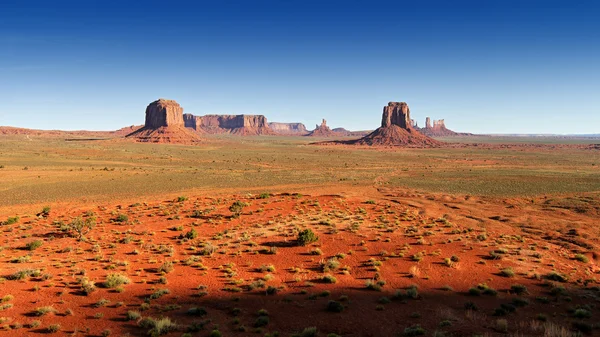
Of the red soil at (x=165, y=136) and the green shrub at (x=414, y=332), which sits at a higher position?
the red soil at (x=165, y=136)

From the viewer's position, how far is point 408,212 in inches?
1213

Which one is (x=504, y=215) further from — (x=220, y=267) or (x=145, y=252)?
(x=145, y=252)

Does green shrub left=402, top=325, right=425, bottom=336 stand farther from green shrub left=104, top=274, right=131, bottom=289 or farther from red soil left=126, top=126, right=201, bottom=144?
red soil left=126, top=126, right=201, bottom=144

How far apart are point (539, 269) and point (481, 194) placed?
29875mm

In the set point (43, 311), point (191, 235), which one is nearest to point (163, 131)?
→ point (191, 235)

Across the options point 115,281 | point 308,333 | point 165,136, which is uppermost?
point 165,136

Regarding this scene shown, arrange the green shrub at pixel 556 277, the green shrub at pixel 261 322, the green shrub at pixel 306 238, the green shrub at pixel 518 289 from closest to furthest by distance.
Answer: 1. the green shrub at pixel 261 322
2. the green shrub at pixel 518 289
3. the green shrub at pixel 556 277
4. the green shrub at pixel 306 238

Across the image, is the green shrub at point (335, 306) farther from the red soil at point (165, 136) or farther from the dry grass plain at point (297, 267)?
the red soil at point (165, 136)

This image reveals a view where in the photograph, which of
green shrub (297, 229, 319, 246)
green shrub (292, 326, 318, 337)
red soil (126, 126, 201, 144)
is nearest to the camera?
green shrub (292, 326, 318, 337)

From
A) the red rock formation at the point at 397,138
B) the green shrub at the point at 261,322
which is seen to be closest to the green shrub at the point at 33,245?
the green shrub at the point at 261,322

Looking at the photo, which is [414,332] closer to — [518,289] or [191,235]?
[518,289]

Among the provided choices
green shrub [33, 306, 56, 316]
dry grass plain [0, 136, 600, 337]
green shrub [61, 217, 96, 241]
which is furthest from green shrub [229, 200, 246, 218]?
green shrub [33, 306, 56, 316]

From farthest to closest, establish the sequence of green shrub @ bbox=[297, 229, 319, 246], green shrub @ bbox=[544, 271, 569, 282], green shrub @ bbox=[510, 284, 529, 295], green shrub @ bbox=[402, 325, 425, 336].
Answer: green shrub @ bbox=[297, 229, 319, 246], green shrub @ bbox=[544, 271, 569, 282], green shrub @ bbox=[510, 284, 529, 295], green shrub @ bbox=[402, 325, 425, 336]

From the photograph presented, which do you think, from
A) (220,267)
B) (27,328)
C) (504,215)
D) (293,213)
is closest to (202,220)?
(293,213)
